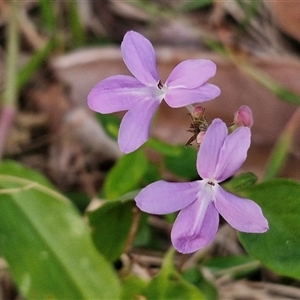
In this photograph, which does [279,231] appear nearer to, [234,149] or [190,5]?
[234,149]

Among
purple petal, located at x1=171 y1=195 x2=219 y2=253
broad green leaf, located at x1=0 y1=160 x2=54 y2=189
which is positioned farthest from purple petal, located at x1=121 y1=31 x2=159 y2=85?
broad green leaf, located at x1=0 y1=160 x2=54 y2=189

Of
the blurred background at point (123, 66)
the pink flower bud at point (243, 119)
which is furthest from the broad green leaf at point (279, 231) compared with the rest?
the blurred background at point (123, 66)

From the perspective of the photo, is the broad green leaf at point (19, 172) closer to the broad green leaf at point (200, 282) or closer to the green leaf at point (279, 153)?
the broad green leaf at point (200, 282)

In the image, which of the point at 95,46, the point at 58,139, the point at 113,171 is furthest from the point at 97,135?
the point at 113,171

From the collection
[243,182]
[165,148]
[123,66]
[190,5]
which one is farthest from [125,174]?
[190,5]

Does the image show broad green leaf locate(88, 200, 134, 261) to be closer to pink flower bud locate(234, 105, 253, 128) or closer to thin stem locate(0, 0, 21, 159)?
pink flower bud locate(234, 105, 253, 128)

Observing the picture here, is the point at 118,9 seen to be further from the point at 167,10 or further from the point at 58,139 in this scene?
the point at 58,139
